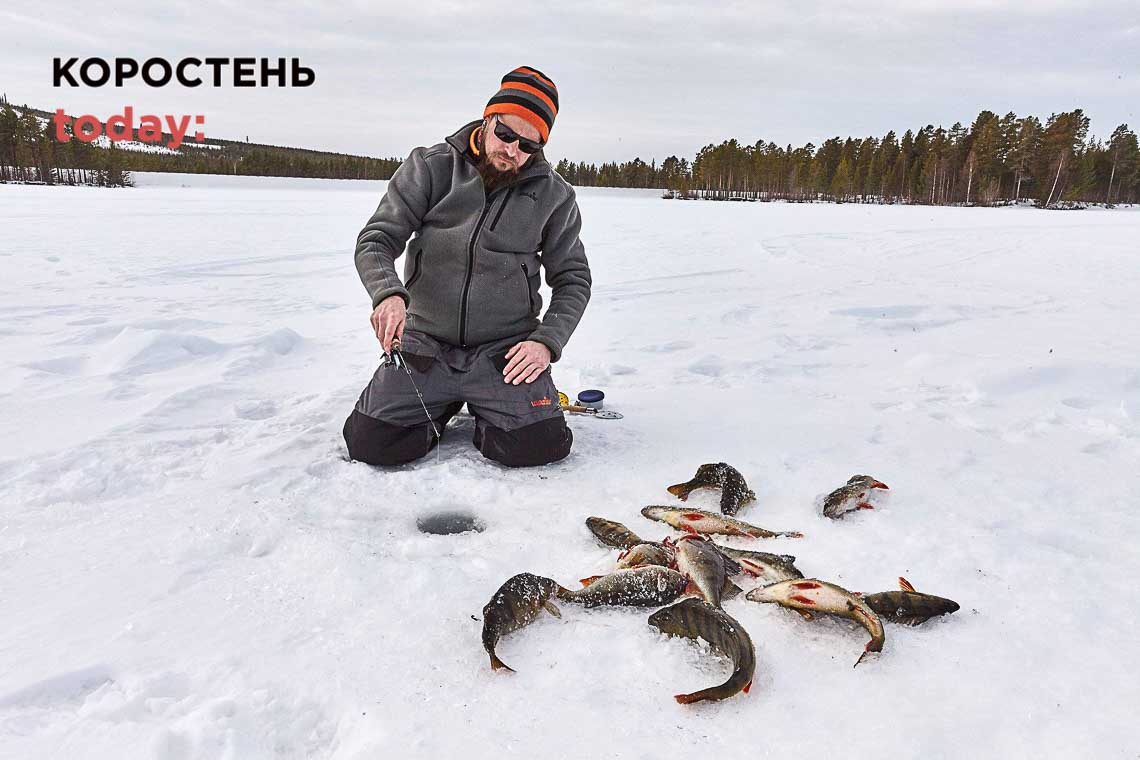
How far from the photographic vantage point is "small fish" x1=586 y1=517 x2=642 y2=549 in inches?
98.6

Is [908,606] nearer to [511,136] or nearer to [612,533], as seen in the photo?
[612,533]

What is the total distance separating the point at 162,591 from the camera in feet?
7.04

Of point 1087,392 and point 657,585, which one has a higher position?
point 1087,392

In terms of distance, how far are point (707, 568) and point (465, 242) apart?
1.91 metres

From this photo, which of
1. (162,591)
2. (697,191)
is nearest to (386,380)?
(162,591)

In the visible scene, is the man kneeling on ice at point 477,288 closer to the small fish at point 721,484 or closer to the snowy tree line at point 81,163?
the small fish at point 721,484

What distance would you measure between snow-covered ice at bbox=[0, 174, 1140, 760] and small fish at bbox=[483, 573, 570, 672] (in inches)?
2.1

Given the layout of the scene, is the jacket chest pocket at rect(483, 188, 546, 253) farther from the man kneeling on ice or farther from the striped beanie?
the striped beanie

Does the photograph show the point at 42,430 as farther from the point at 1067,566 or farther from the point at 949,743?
the point at 1067,566

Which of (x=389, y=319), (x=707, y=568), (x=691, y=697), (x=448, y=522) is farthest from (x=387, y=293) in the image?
(x=691, y=697)

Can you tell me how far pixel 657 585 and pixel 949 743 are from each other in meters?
0.86

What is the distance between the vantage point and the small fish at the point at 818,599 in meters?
2.03

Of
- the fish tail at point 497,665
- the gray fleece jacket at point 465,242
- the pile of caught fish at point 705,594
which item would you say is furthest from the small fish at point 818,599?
the gray fleece jacket at point 465,242

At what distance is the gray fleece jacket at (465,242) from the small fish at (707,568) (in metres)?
1.28
